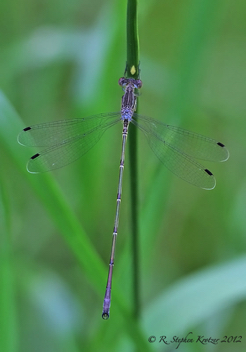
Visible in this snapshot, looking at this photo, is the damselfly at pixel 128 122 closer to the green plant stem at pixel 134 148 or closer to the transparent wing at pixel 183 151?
the transparent wing at pixel 183 151

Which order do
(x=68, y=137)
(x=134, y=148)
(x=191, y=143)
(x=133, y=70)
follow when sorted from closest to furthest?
(x=133, y=70)
(x=134, y=148)
(x=191, y=143)
(x=68, y=137)

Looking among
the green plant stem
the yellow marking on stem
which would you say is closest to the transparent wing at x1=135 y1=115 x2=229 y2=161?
the green plant stem

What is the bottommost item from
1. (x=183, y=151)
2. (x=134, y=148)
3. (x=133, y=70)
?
(x=134, y=148)

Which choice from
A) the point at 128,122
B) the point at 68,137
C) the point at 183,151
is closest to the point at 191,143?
the point at 183,151

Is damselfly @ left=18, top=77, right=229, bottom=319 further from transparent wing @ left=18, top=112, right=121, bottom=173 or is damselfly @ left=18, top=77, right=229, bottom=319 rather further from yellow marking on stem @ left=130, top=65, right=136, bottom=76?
yellow marking on stem @ left=130, top=65, right=136, bottom=76

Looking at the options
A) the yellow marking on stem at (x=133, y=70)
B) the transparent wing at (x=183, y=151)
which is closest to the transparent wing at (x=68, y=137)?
the transparent wing at (x=183, y=151)

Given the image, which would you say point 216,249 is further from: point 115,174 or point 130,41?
point 130,41

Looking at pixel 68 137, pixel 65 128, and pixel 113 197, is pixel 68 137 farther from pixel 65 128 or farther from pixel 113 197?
pixel 113 197
